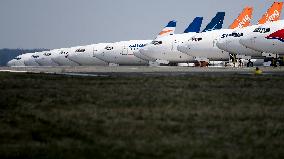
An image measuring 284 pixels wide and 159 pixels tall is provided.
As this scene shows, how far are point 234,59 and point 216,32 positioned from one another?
7599mm

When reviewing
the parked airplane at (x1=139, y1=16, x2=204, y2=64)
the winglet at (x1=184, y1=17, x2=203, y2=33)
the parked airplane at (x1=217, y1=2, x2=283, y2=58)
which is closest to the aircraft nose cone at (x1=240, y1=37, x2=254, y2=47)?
the parked airplane at (x1=217, y1=2, x2=283, y2=58)

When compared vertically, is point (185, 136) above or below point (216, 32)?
below

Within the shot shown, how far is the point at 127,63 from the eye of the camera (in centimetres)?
12119

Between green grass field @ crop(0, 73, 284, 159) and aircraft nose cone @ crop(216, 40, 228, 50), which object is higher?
aircraft nose cone @ crop(216, 40, 228, 50)

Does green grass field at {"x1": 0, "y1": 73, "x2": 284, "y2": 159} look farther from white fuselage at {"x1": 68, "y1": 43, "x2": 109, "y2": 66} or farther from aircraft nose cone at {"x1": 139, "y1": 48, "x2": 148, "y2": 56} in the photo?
white fuselage at {"x1": 68, "y1": 43, "x2": 109, "y2": 66}

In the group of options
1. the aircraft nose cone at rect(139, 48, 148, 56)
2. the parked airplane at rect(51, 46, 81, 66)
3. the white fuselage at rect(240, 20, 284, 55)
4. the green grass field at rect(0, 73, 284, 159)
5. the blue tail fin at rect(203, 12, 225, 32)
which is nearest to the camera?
the green grass field at rect(0, 73, 284, 159)

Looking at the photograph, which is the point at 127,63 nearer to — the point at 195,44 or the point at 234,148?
the point at 195,44

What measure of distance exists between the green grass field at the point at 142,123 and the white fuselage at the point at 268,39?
47.3m

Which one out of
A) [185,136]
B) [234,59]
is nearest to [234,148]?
[185,136]

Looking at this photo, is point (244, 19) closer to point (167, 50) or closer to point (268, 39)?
point (167, 50)

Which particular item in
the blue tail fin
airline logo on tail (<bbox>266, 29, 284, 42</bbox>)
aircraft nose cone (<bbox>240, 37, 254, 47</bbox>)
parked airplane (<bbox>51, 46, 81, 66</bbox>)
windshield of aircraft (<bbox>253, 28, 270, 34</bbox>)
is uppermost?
the blue tail fin

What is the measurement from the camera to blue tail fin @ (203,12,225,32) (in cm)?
10444

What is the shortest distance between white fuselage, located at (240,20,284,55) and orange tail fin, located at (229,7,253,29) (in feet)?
97.4

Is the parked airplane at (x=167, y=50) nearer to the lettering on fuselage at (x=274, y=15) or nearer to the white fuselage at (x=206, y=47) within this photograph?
the white fuselage at (x=206, y=47)
